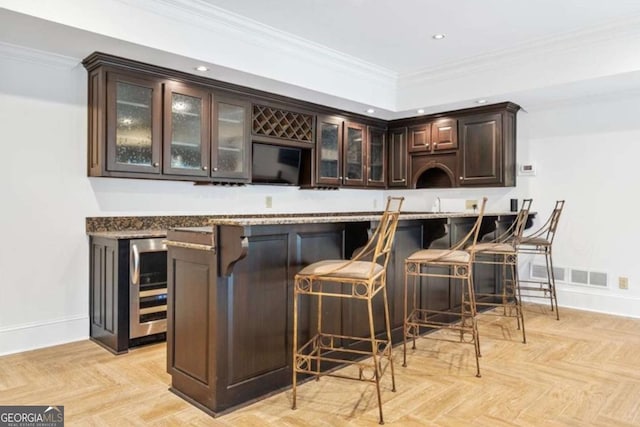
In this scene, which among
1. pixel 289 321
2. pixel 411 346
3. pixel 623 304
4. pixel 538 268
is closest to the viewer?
pixel 289 321

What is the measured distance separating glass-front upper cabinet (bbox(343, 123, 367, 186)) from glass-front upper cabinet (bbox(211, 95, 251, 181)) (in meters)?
1.50

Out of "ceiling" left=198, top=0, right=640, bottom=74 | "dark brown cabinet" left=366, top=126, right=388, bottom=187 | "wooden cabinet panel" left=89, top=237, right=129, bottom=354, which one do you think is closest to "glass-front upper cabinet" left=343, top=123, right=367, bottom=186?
"dark brown cabinet" left=366, top=126, right=388, bottom=187

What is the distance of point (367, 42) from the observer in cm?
415

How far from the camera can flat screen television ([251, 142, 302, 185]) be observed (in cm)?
461

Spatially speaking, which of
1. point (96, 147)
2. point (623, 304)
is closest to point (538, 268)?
point (623, 304)

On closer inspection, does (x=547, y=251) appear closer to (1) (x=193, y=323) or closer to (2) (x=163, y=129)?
(1) (x=193, y=323)

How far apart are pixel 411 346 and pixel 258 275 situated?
5.27 ft

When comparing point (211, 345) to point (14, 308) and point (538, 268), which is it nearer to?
point (14, 308)

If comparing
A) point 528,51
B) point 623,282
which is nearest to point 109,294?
point 528,51

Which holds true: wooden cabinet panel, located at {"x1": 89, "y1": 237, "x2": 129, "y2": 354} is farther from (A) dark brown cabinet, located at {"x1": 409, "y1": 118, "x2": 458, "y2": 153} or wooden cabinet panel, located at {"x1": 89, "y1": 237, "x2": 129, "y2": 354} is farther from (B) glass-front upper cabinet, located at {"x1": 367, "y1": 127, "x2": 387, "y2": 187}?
(A) dark brown cabinet, located at {"x1": 409, "y1": 118, "x2": 458, "y2": 153}

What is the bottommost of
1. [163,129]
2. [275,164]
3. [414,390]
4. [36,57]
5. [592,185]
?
[414,390]

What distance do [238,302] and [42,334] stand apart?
2109 mm

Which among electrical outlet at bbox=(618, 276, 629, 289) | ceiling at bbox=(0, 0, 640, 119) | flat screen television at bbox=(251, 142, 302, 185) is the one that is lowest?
electrical outlet at bbox=(618, 276, 629, 289)

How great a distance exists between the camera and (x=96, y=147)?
3453 millimetres
